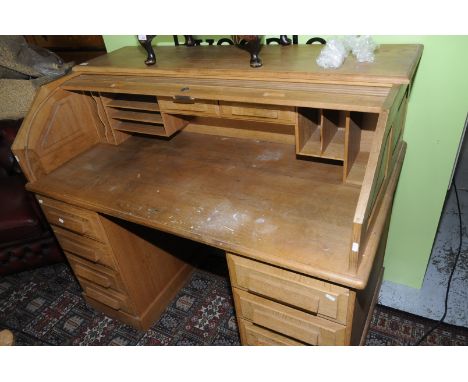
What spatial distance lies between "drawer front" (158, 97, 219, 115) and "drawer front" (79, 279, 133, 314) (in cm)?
110

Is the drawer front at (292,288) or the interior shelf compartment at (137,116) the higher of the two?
the interior shelf compartment at (137,116)

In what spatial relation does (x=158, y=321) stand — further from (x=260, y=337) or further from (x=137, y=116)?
(x=137, y=116)

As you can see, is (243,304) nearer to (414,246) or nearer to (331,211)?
(331,211)

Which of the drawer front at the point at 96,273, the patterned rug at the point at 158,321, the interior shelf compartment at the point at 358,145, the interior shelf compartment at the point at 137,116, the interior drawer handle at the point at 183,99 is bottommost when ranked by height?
the patterned rug at the point at 158,321

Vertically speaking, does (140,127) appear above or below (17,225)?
above

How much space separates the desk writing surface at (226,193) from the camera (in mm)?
1309

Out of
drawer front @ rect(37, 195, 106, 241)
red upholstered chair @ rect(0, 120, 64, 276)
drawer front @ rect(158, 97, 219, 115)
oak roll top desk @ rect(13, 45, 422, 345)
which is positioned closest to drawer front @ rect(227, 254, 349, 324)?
oak roll top desk @ rect(13, 45, 422, 345)

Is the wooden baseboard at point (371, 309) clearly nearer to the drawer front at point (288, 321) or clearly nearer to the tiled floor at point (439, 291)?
the tiled floor at point (439, 291)

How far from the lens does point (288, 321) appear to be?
147 cm

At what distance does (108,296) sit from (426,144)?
1.90m

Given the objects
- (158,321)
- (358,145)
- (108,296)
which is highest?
(358,145)

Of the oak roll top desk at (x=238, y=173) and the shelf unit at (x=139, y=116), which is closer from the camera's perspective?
the oak roll top desk at (x=238, y=173)

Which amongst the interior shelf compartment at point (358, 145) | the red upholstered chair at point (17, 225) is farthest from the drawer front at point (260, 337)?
the red upholstered chair at point (17, 225)

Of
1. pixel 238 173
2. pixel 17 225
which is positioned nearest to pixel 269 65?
pixel 238 173
